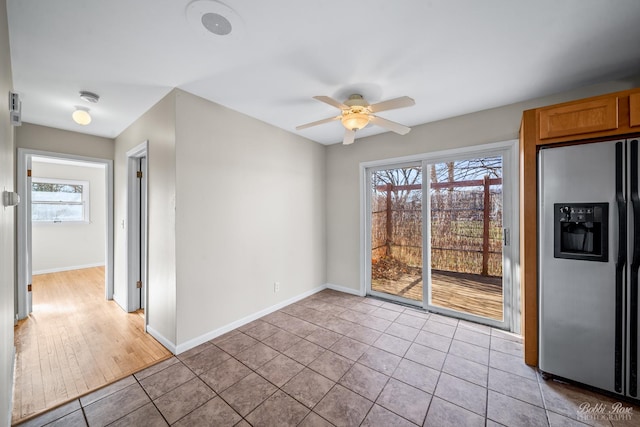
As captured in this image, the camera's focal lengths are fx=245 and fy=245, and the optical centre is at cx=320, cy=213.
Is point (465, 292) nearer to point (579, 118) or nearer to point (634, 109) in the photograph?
point (579, 118)

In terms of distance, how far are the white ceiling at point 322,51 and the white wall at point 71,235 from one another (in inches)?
152

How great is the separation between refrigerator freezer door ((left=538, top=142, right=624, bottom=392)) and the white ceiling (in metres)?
0.78

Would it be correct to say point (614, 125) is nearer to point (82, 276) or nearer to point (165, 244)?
point (165, 244)

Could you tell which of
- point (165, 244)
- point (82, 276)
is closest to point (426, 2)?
point (165, 244)

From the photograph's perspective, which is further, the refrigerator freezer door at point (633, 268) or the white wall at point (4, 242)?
the refrigerator freezer door at point (633, 268)

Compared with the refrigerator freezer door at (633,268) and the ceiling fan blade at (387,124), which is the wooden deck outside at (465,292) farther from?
the ceiling fan blade at (387,124)

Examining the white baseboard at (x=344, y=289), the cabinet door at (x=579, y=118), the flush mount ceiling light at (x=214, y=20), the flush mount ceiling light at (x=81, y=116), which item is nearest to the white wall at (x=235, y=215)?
the white baseboard at (x=344, y=289)

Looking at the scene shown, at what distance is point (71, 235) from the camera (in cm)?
562

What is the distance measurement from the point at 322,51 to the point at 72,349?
362 cm

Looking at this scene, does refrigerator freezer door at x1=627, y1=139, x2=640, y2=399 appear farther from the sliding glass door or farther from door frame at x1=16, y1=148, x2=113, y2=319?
door frame at x1=16, y1=148, x2=113, y2=319

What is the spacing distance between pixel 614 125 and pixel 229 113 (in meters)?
3.39

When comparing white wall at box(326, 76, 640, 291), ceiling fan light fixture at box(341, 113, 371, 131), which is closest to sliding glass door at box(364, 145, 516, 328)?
white wall at box(326, 76, 640, 291)

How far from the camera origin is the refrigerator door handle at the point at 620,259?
5.66 ft

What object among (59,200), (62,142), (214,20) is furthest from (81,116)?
(59,200)
